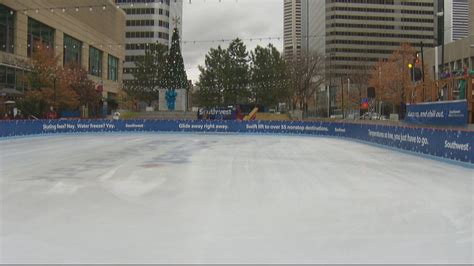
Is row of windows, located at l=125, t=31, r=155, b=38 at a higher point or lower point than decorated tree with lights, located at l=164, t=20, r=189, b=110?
higher

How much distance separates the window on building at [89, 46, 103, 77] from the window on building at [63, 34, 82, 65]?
5024 mm

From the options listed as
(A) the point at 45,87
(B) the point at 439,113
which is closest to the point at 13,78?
(A) the point at 45,87

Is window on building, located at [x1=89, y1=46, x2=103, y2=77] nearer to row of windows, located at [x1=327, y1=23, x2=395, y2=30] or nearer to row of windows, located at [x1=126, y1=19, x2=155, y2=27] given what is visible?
row of windows, located at [x1=126, y1=19, x2=155, y2=27]

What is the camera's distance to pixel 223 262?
5070 millimetres

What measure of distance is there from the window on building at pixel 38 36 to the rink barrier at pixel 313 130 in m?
20.1

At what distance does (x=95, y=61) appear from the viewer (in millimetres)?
79250

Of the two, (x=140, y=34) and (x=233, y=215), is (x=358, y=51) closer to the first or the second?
(x=140, y=34)

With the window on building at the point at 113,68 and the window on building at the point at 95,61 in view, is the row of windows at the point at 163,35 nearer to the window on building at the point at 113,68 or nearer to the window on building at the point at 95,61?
the window on building at the point at 113,68

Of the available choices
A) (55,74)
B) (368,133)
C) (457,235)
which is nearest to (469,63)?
(368,133)

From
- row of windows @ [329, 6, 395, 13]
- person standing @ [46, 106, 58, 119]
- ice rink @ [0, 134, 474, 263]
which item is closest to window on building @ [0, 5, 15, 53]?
person standing @ [46, 106, 58, 119]

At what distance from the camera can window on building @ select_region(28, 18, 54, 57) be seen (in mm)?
54312

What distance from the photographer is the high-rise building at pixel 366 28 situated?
107 metres

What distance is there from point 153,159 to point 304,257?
12.1m

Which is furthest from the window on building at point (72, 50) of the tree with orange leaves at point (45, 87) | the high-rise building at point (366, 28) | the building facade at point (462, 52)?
the high-rise building at point (366, 28)
